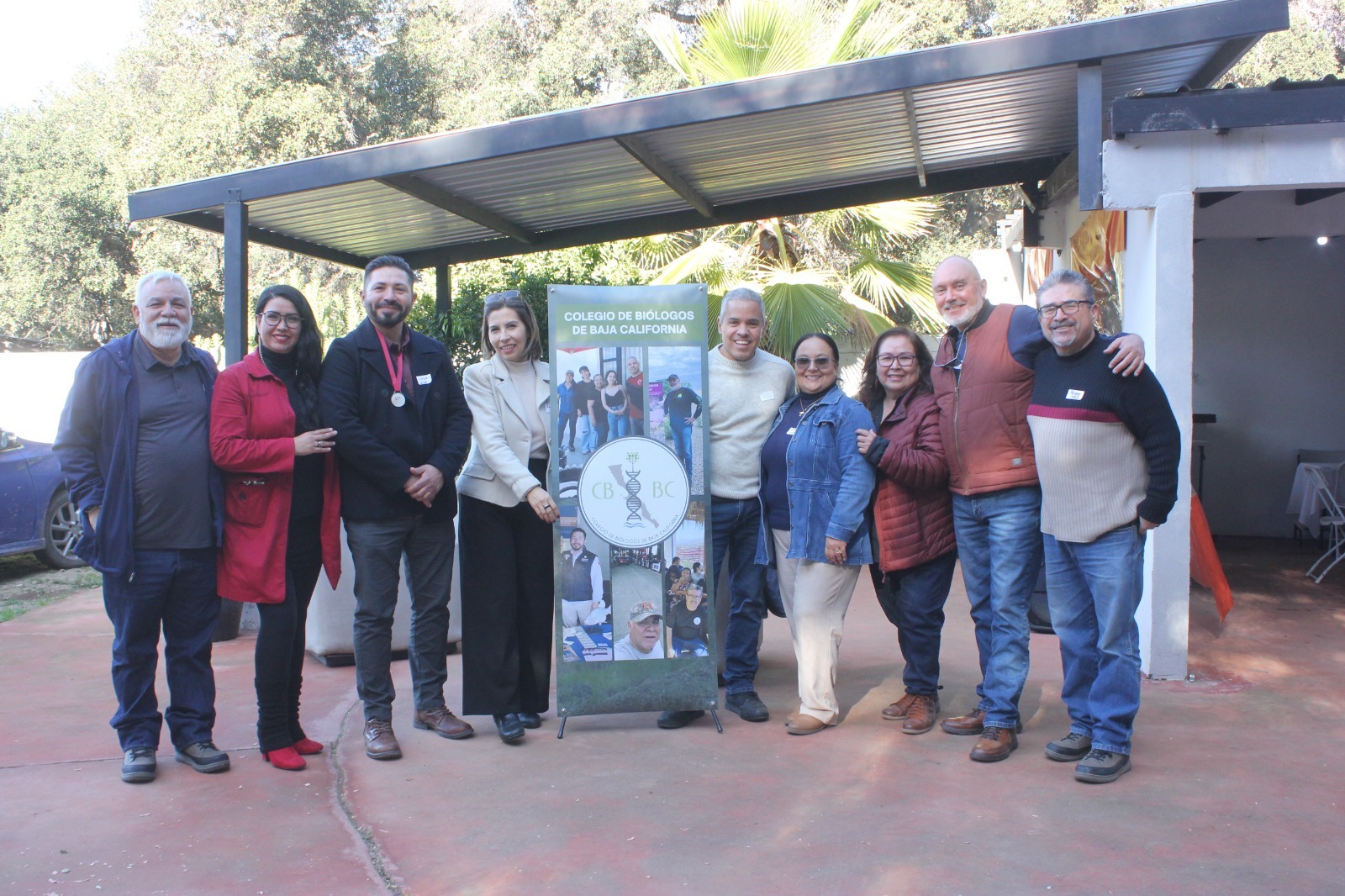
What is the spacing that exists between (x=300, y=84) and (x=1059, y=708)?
21.0 metres

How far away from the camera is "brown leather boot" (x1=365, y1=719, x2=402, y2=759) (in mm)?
4215

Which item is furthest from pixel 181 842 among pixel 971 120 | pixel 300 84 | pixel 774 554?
pixel 300 84

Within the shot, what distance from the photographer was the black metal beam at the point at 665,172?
5.60 meters

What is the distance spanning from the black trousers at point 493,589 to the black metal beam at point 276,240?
2.92 m

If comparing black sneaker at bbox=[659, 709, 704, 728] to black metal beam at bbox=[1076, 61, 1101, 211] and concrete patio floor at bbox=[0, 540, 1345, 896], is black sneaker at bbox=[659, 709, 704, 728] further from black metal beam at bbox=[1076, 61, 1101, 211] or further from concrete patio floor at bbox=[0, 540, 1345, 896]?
black metal beam at bbox=[1076, 61, 1101, 211]

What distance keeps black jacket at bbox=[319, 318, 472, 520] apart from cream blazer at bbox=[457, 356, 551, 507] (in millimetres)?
75

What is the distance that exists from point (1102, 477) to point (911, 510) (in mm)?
825

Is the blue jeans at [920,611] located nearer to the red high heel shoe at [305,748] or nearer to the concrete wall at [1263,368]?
the red high heel shoe at [305,748]

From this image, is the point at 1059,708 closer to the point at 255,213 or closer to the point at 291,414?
the point at 291,414

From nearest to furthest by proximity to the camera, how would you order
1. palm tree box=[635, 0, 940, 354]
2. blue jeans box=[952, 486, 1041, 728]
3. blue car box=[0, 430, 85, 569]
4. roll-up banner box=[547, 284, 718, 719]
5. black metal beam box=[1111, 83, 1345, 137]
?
blue jeans box=[952, 486, 1041, 728]
roll-up banner box=[547, 284, 718, 719]
black metal beam box=[1111, 83, 1345, 137]
blue car box=[0, 430, 85, 569]
palm tree box=[635, 0, 940, 354]

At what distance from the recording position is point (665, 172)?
6.22m

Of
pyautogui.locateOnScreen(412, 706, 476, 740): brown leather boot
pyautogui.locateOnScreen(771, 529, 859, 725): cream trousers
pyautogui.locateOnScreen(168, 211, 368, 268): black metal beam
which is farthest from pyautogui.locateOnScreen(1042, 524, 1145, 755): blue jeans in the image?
pyautogui.locateOnScreen(168, 211, 368, 268): black metal beam

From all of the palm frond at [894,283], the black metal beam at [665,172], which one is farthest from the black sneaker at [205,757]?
the palm frond at [894,283]

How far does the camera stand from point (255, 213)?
253 inches
